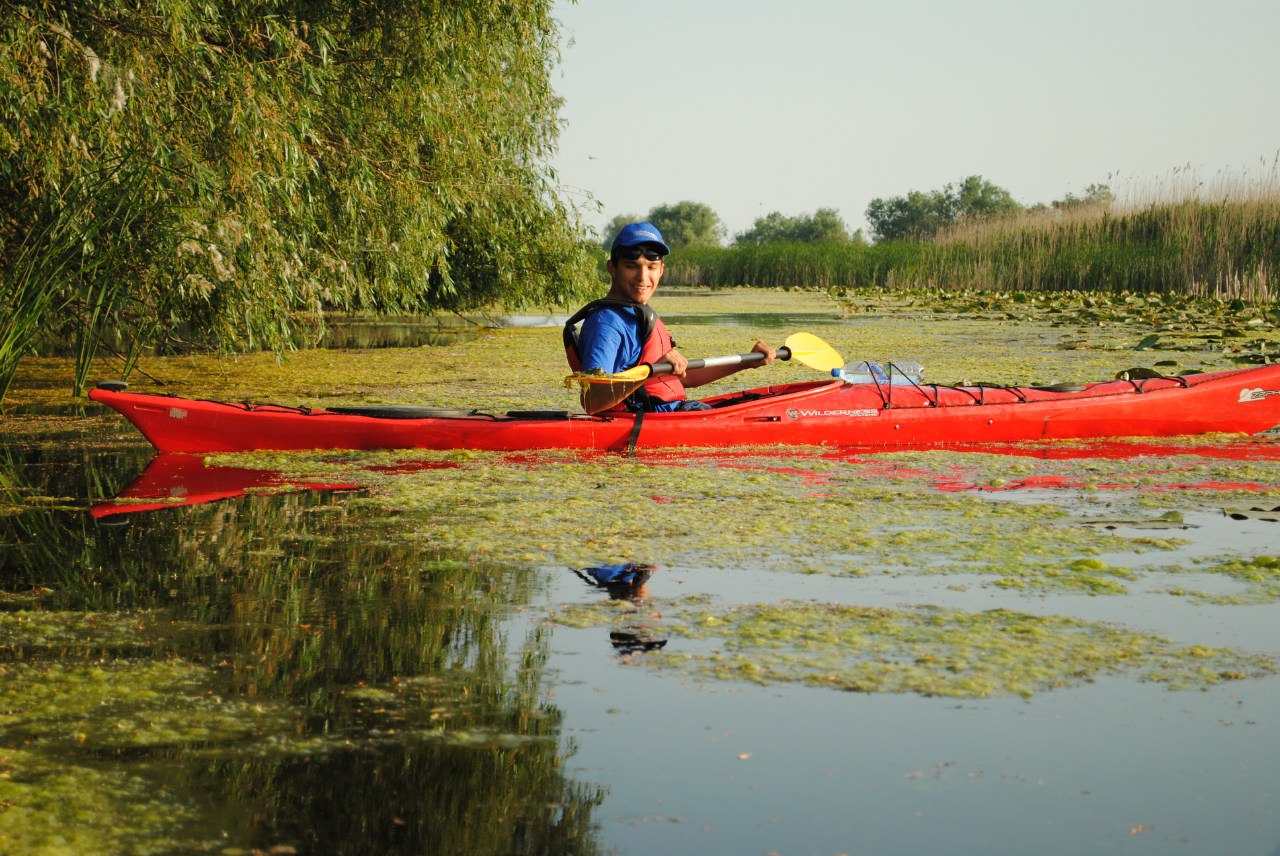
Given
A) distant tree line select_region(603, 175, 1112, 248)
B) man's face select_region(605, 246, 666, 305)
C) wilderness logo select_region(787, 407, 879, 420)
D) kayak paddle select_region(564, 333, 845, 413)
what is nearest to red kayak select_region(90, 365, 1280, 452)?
wilderness logo select_region(787, 407, 879, 420)

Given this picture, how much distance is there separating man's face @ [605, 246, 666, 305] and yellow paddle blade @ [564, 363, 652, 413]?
28cm

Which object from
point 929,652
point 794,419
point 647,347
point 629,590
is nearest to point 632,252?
point 647,347

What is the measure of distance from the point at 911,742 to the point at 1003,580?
119cm

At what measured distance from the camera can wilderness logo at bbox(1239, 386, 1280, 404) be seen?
19.5 feet

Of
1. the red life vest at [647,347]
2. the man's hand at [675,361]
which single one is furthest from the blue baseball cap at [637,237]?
the man's hand at [675,361]

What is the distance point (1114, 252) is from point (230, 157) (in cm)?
1515

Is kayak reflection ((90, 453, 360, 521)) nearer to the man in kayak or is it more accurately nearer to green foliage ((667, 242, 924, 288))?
the man in kayak

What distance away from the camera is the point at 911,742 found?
2.28 metres

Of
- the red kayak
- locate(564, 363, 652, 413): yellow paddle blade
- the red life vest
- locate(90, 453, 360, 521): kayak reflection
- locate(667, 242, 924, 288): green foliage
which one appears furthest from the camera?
locate(667, 242, 924, 288): green foliage

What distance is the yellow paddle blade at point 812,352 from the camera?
6262 mm

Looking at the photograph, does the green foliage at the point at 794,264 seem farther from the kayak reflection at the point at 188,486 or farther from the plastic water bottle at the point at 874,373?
the kayak reflection at the point at 188,486

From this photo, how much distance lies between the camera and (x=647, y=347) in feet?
17.2

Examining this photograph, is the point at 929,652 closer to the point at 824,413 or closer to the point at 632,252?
the point at 632,252

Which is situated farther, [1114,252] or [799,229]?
[799,229]
